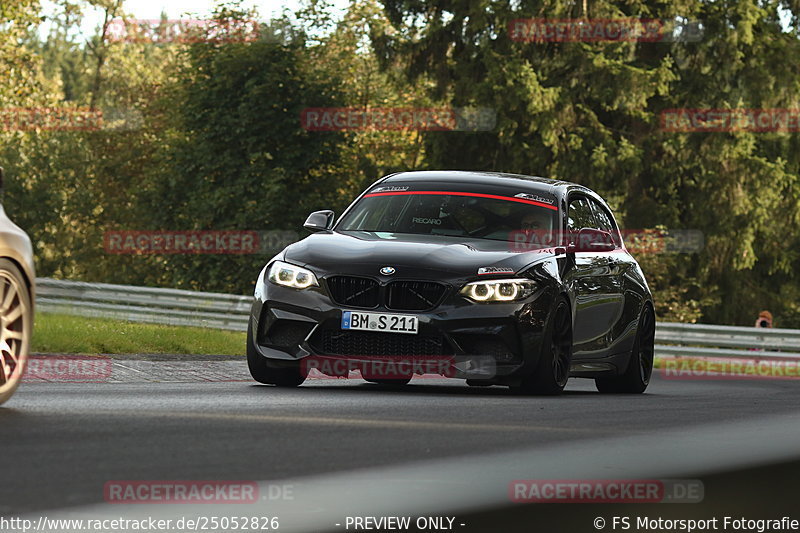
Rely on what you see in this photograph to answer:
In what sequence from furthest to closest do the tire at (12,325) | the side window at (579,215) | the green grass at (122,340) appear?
the green grass at (122,340) < the side window at (579,215) < the tire at (12,325)

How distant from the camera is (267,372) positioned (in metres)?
11.4

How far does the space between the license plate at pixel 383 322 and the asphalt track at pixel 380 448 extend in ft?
1.56

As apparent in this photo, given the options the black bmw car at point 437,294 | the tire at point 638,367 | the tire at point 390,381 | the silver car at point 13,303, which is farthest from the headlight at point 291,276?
the tire at point 638,367

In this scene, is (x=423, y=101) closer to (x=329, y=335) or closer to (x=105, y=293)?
(x=105, y=293)

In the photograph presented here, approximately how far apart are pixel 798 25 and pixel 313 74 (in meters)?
15.4

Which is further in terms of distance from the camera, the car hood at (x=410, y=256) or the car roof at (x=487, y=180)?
the car roof at (x=487, y=180)

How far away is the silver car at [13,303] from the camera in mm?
7828

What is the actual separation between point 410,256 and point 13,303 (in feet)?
11.6

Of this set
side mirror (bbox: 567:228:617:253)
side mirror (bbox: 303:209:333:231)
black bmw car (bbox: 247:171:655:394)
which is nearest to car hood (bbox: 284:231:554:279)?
black bmw car (bbox: 247:171:655:394)

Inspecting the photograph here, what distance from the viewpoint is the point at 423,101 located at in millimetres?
56781

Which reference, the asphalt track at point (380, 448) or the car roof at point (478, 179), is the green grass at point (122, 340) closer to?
the asphalt track at point (380, 448)

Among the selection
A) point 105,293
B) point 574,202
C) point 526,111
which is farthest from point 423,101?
point 574,202

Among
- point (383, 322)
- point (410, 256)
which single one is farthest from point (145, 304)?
point (383, 322)

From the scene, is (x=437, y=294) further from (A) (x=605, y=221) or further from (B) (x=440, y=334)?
(A) (x=605, y=221)
